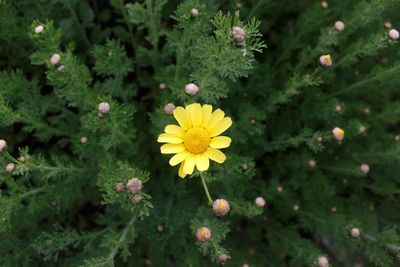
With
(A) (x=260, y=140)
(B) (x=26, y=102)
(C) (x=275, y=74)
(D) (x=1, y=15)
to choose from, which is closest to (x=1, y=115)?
(B) (x=26, y=102)

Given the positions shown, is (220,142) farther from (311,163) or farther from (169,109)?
(311,163)

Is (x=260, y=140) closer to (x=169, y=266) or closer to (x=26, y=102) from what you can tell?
(x=169, y=266)

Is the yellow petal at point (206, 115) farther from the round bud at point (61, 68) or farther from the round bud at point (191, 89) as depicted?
the round bud at point (61, 68)

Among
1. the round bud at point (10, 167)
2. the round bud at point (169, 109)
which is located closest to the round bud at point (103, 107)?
the round bud at point (169, 109)

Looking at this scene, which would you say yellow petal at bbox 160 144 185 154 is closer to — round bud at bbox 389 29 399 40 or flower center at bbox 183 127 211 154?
flower center at bbox 183 127 211 154

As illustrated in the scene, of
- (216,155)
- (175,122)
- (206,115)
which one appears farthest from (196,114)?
(175,122)
